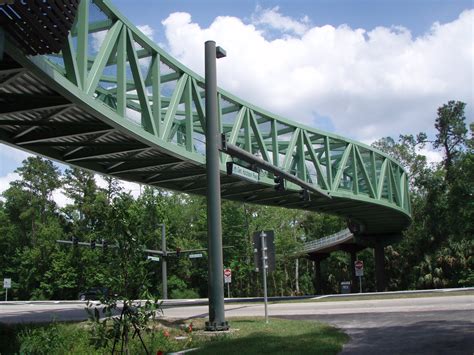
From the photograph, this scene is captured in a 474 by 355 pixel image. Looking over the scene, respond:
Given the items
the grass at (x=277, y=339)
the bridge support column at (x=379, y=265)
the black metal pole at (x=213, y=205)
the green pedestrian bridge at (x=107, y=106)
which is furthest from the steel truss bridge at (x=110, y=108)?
the bridge support column at (x=379, y=265)

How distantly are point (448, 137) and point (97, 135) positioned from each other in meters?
60.0

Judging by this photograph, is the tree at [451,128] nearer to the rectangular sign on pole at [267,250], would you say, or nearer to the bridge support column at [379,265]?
the bridge support column at [379,265]

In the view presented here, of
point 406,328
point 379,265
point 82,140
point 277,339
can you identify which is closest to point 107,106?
point 82,140

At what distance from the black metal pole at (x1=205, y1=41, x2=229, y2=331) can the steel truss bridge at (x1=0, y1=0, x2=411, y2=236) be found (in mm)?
3062

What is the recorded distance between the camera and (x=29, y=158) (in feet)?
255

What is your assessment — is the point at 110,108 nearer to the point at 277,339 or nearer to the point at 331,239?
the point at 277,339

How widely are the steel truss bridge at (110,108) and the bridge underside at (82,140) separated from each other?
0.04m

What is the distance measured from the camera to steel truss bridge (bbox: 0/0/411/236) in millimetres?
12781

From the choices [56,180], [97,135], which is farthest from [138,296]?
[56,180]

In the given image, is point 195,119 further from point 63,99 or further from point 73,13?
point 73,13

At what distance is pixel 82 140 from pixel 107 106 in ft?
14.4

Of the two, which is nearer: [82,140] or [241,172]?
[241,172]

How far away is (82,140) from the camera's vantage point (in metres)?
20.7

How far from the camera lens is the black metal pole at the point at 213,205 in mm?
15070
